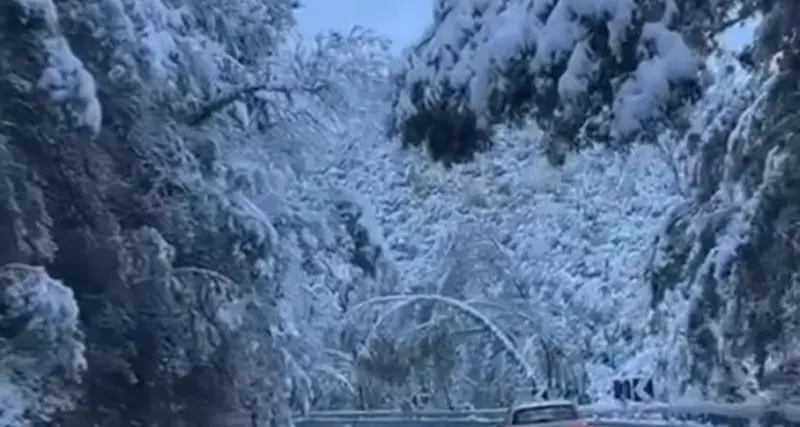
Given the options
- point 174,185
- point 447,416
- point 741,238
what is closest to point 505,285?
point 447,416

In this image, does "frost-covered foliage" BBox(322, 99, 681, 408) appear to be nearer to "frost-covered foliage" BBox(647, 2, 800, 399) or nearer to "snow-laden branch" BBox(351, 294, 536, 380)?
"snow-laden branch" BBox(351, 294, 536, 380)

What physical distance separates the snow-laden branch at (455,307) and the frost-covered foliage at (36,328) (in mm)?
28131

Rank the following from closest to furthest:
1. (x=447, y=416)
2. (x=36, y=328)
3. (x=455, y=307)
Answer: (x=36, y=328)
(x=447, y=416)
(x=455, y=307)

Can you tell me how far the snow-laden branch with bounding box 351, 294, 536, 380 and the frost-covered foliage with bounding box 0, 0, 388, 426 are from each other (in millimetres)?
16248

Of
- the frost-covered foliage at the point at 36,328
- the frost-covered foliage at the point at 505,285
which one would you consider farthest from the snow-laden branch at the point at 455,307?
the frost-covered foliage at the point at 36,328

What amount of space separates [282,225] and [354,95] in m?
2.76

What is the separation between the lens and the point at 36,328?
18.7m

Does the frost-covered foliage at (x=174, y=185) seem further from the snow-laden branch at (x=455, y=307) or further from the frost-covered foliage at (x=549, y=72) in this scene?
the snow-laden branch at (x=455, y=307)

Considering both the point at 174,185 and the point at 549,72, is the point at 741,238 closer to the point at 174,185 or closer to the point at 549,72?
the point at 174,185

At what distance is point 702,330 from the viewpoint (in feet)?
87.6

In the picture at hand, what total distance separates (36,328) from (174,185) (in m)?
6.64

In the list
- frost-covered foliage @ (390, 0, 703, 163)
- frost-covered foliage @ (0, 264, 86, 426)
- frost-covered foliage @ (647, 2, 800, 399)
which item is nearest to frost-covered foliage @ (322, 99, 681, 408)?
frost-covered foliage @ (647, 2, 800, 399)

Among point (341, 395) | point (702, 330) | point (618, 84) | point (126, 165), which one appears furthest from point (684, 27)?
point (341, 395)

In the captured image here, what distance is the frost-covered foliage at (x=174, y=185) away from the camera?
19.5 metres
